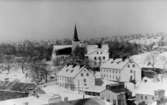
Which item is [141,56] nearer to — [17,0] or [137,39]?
[137,39]

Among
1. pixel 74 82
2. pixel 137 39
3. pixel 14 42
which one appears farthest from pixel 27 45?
pixel 137 39

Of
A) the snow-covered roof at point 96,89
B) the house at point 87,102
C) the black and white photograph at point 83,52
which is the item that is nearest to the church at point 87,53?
the black and white photograph at point 83,52

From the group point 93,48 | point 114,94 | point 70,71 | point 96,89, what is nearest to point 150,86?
point 114,94

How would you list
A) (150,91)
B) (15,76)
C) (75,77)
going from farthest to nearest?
1. (150,91)
2. (75,77)
3. (15,76)

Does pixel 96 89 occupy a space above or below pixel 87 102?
above

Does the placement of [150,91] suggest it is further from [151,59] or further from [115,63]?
[115,63]

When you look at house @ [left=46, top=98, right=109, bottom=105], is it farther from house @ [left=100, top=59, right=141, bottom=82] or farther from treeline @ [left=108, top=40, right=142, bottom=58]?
treeline @ [left=108, top=40, right=142, bottom=58]

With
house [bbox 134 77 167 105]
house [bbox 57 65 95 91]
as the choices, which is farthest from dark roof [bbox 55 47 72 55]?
house [bbox 134 77 167 105]
